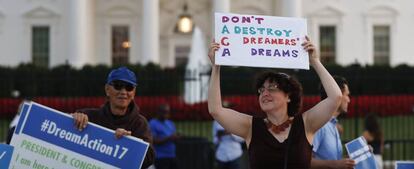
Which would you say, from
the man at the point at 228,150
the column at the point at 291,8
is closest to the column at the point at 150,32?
the column at the point at 291,8

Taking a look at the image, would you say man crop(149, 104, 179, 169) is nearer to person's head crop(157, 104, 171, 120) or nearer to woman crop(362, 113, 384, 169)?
person's head crop(157, 104, 171, 120)

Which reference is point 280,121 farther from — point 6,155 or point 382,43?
point 382,43

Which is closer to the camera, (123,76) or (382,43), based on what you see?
(123,76)

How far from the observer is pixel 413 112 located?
24.5m

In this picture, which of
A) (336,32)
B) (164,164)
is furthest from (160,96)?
(336,32)

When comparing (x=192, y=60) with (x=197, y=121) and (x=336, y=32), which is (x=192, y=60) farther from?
(x=336, y=32)

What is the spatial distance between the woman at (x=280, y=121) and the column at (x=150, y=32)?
29073 mm

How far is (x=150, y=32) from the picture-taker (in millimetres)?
34438

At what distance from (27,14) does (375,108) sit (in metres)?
19.8

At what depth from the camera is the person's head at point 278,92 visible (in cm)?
502

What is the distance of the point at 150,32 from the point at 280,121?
29646mm

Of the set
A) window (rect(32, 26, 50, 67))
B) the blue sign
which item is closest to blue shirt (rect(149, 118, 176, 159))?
the blue sign

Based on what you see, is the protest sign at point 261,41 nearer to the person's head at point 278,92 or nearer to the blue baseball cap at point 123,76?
the person's head at point 278,92

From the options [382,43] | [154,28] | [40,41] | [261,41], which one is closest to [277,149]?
[261,41]
